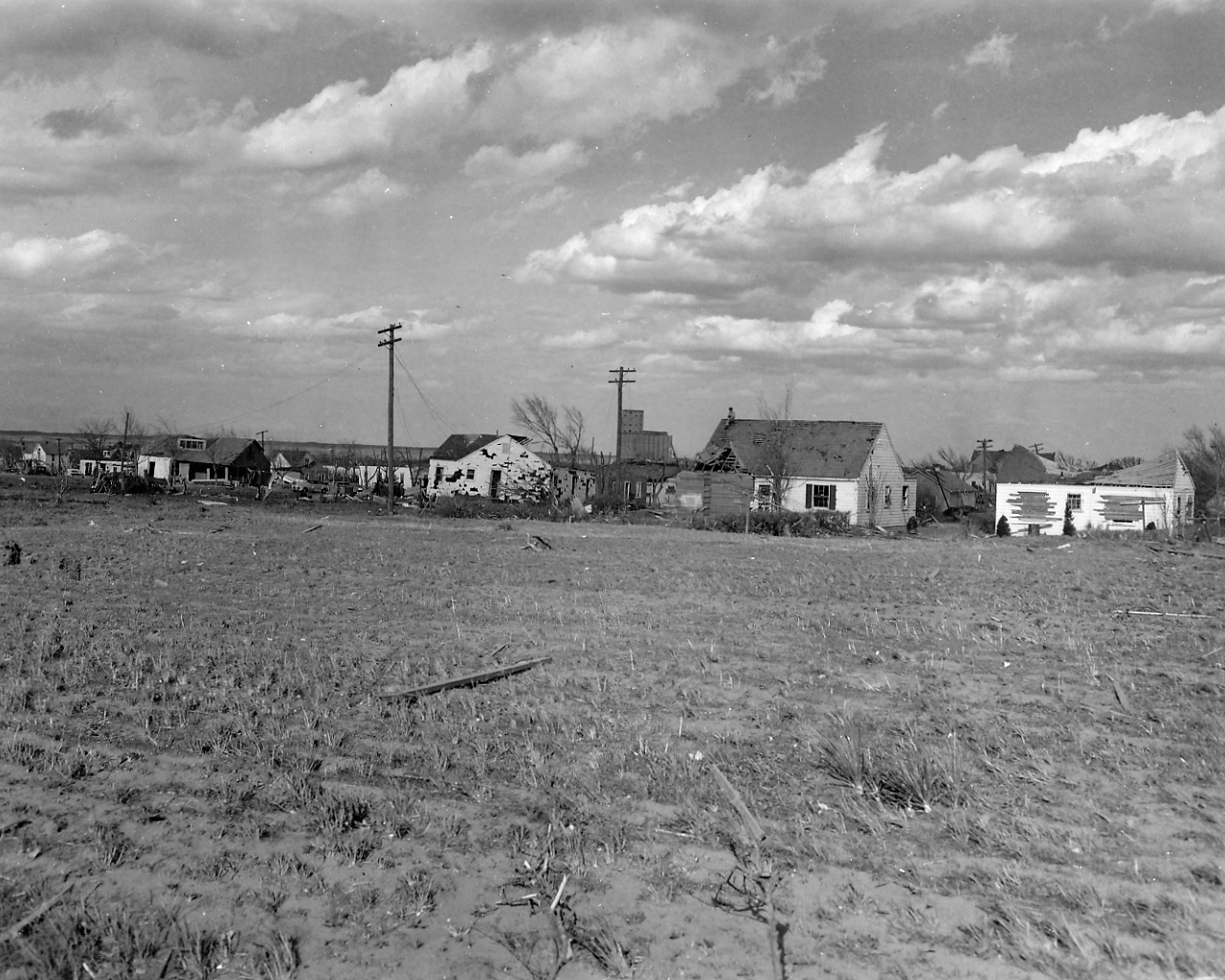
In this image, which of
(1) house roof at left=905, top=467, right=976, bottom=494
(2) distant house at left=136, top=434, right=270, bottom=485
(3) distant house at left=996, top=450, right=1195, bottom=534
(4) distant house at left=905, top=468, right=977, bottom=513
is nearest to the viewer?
(3) distant house at left=996, top=450, right=1195, bottom=534

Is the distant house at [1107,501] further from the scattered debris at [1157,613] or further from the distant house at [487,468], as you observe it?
the scattered debris at [1157,613]

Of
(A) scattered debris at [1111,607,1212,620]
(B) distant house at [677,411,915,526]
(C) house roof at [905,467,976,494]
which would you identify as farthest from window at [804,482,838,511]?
(A) scattered debris at [1111,607,1212,620]

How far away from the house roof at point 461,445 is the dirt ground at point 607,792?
53.5 m

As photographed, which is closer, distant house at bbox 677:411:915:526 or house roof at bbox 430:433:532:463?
distant house at bbox 677:411:915:526

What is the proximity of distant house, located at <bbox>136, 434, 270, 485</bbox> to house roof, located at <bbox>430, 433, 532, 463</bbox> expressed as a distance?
65.6 ft

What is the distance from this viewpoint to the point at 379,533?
29.6 meters

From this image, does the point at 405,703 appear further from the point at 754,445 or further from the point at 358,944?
the point at 754,445

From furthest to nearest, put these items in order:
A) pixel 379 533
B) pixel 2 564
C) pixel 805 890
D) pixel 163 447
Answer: pixel 163 447 → pixel 379 533 → pixel 2 564 → pixel 805 890

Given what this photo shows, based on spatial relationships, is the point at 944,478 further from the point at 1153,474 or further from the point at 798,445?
the point at 1153,474

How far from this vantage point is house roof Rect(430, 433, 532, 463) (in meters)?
67.7

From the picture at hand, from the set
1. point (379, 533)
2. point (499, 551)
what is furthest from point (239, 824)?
point (379, 533)

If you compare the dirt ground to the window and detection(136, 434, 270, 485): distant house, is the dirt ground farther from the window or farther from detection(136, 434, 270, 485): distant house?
detection(136, 434, 270, 485): distant house

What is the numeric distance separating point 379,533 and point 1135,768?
80.8 ft

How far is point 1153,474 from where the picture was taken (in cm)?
4353
